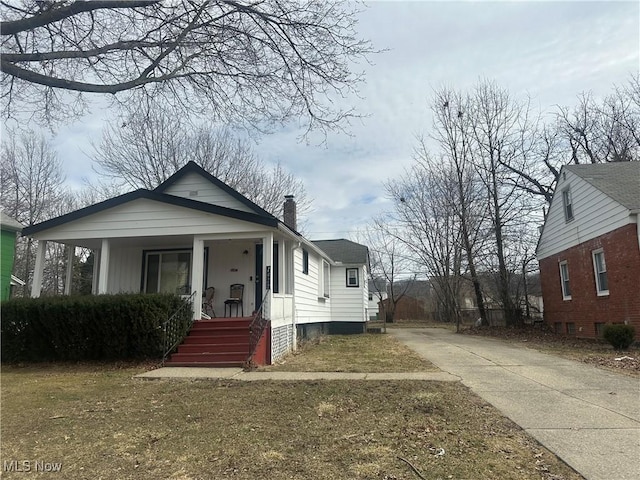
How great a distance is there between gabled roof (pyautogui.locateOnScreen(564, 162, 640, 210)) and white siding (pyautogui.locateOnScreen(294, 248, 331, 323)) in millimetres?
9795

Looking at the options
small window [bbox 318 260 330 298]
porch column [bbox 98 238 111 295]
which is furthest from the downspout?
small window [bbox 318 260 330 298]

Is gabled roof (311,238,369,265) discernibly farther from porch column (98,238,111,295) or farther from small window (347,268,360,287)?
porch column (98,238,111,295)

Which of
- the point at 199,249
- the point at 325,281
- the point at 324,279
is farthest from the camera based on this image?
the point at 325,281

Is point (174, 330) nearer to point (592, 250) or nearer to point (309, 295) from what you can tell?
point (309, 295)

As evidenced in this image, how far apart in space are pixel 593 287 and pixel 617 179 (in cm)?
374

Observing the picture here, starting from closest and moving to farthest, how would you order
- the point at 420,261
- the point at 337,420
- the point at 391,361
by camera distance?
1. the point at 337,420
2. the point at 391,361
3. the point at 420,261

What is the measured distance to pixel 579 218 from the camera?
52.0 feet

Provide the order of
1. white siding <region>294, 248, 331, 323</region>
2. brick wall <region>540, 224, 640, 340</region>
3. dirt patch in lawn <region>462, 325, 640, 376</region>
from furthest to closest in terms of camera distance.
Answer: white siding <region>294, 248, 331, 323</region>
brick wall <region>540, 224, 640, 340</region>
dirt patch in lawn <region>462, 325, 640, 376</region>

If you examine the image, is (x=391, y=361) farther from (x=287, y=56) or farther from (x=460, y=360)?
(x=287, y=56)

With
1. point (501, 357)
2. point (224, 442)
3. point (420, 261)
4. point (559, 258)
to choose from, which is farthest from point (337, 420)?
point (420, 261)

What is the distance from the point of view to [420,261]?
2800cm

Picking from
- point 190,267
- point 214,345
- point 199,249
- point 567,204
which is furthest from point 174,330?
point 567,204

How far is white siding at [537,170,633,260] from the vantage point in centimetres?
1335

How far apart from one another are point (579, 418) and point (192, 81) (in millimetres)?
8049
